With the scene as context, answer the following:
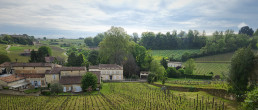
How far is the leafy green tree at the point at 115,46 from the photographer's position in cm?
5281

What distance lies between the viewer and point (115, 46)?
2095 inches

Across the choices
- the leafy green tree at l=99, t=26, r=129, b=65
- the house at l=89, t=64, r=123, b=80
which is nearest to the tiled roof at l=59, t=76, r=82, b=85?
the house at l=89, t=64, r=123, b=80

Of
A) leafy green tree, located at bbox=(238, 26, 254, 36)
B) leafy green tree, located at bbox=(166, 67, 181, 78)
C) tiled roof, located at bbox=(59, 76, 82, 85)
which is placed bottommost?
leafy green tree, located at bbox=(166, 67, 181, 78)

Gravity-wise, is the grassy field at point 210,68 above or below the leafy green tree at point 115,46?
below

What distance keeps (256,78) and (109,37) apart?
41.7 m

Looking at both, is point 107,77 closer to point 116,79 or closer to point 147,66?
point 116,79

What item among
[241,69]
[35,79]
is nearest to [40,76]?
[35,79]

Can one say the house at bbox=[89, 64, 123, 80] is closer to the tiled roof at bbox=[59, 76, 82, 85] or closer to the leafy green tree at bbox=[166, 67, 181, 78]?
the tiled roof at bbox=[59, 76, 82, 85]

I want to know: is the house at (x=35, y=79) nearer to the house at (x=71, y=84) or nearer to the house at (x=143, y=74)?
the house at (x=71, y=84)

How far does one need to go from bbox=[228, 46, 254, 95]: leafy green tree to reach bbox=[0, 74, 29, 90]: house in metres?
36.7

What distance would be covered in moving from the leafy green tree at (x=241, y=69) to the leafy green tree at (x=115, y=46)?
36.6m

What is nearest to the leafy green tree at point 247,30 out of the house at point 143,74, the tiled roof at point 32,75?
the house at point 143,74

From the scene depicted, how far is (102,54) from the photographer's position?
5359cm

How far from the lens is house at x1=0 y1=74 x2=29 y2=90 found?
2869 centimetres
